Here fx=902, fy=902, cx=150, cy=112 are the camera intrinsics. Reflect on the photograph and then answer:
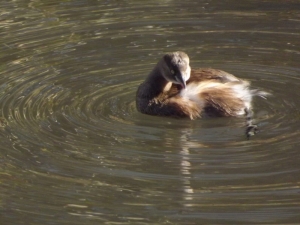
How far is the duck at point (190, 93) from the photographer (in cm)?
737

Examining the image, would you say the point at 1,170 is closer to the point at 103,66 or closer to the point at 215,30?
the point at 103,66

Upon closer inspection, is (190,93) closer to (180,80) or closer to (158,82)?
(180,80)

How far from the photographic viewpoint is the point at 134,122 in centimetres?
742

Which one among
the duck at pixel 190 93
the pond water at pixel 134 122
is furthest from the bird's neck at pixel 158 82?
the pond water at pixel 134 122

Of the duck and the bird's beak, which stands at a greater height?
the bird's beak

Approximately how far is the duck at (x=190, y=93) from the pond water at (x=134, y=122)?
99 mm

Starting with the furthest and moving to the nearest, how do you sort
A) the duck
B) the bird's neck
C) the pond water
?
1. the bird's neck
2. the duck
3. the pond water

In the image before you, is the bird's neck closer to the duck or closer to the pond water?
the duck

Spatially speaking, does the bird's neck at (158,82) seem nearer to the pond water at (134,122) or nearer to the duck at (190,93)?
the duck at (190,93)

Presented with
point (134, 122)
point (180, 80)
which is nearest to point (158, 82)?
point (180, 80)

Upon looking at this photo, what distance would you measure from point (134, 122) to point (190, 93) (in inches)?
20.7

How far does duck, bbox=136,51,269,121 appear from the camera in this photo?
24.2ft

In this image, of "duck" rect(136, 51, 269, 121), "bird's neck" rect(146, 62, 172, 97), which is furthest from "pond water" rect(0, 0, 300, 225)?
"bird's neck" rect(146, 62, 172, 97)

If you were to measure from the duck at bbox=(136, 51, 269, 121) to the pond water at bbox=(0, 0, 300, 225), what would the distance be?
99mm
